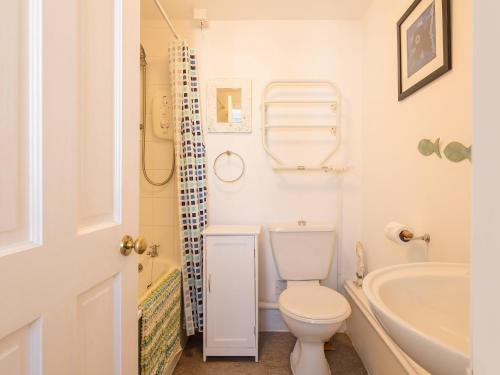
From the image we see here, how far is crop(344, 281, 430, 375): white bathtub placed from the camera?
111 cm

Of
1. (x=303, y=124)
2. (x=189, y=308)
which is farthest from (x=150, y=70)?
(x=189, y=308)

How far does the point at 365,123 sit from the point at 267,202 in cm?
93

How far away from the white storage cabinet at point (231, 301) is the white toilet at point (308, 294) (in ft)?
0.73

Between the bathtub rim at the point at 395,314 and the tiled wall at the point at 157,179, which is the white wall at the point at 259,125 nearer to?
the tiled wall at the point at 157,179

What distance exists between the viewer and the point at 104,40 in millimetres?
681

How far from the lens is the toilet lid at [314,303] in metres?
1.31

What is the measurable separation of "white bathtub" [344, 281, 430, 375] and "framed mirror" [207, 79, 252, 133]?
4.62 ft

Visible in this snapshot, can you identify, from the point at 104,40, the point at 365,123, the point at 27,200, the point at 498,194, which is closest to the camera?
the point at 498,194

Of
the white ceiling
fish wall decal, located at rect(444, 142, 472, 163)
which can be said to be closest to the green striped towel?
fish wall decal, located at rect(444, 142, 472, 163)

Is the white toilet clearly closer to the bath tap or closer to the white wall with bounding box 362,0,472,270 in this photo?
the white wall with bounding box 362,0,472,270

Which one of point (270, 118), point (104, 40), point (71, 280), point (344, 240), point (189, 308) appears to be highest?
point (270, 118)

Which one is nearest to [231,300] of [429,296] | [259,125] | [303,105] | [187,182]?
[187,182]

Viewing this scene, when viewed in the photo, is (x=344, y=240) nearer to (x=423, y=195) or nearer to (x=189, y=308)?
(x=423, y=195)

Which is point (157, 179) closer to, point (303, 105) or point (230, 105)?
point (230, 105)
